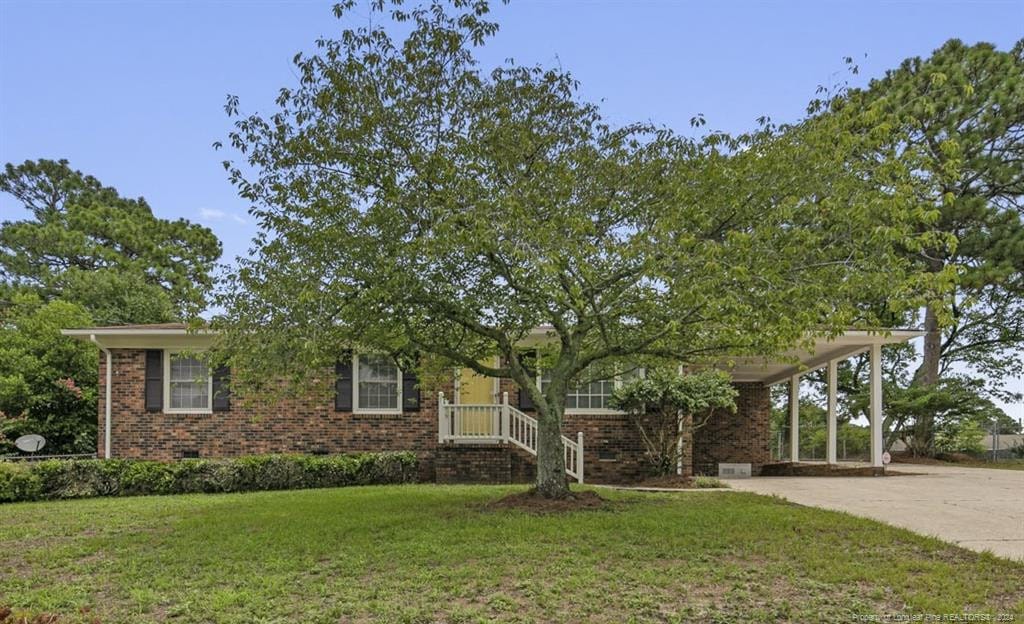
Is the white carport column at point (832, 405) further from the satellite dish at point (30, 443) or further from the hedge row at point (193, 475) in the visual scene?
the satellite dish at point (30, 443)

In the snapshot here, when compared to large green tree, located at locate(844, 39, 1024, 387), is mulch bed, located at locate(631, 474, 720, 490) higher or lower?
lower

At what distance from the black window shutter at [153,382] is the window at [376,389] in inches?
144

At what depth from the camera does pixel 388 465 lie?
510 inches

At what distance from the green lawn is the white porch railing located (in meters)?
4.43

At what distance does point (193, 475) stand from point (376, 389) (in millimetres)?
3744

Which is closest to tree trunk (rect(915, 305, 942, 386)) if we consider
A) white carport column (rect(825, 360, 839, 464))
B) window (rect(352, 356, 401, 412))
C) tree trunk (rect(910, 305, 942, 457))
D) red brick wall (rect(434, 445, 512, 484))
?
tree trunk (rect(910, 305, 942, 457))

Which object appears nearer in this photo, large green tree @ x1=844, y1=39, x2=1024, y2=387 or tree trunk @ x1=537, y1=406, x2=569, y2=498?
tree trunk @ x1=537, y1=406, x2=569, y2=498

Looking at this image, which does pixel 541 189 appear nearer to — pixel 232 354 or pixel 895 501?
pixel 232 354

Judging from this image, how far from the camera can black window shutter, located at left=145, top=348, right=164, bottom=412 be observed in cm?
1423

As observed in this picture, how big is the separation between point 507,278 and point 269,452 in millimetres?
8452

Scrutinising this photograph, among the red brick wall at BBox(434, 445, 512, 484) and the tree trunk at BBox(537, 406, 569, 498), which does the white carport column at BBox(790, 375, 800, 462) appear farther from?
the tree trunk at BBox(537, 406, 569, 498)

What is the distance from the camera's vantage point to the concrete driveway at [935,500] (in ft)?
23.3

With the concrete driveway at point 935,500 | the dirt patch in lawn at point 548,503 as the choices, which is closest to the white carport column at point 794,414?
the concrete driveway at point 935,500

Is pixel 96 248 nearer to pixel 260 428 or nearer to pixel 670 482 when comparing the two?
pixel 260 428
